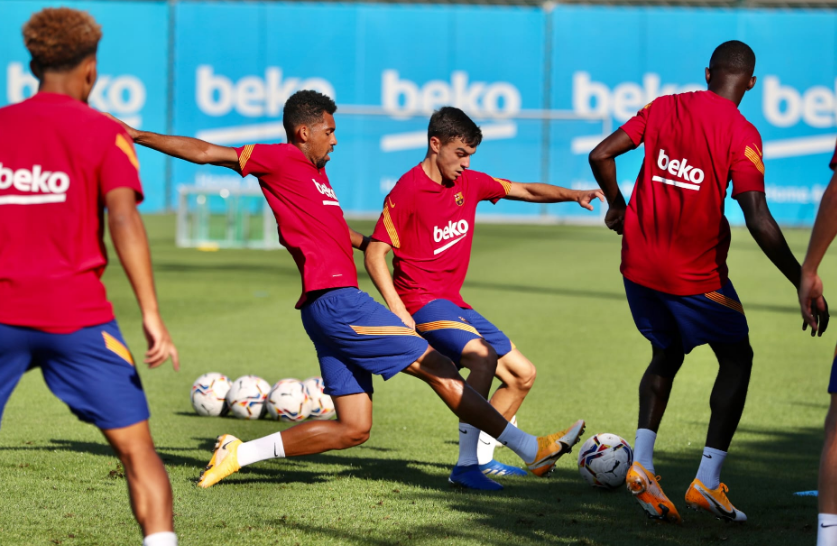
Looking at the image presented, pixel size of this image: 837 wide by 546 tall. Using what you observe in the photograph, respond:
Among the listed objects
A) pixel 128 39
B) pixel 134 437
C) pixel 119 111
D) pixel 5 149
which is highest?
pixel 128 39

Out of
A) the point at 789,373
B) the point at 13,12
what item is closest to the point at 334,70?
the point at 13,12

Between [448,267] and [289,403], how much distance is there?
193 centimetres

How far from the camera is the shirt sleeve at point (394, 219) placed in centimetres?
572

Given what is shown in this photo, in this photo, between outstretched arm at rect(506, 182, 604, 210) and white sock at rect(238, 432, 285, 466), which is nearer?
white sock at rect(238, 432, 285, 466)

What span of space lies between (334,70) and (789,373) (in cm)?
3042

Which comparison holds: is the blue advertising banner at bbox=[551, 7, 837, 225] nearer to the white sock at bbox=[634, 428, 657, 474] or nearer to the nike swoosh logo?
the nike swoosh logo

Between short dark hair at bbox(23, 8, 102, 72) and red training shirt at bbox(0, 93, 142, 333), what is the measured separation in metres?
0.15

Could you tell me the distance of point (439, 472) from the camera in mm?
5930

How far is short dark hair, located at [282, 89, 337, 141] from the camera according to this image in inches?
207

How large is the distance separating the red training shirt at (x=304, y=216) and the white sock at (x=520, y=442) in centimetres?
108

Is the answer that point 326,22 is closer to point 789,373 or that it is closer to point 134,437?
point 789,373

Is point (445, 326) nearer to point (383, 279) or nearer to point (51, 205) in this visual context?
point (383, 279)

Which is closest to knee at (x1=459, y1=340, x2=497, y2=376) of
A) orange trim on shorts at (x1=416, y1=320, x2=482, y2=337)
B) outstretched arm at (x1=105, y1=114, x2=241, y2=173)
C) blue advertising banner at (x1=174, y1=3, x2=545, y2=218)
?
orange trim on shorts at (x1=416, y1=320, x2=482, y2=337)

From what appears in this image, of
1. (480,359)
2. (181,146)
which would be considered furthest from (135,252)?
(480,359)
